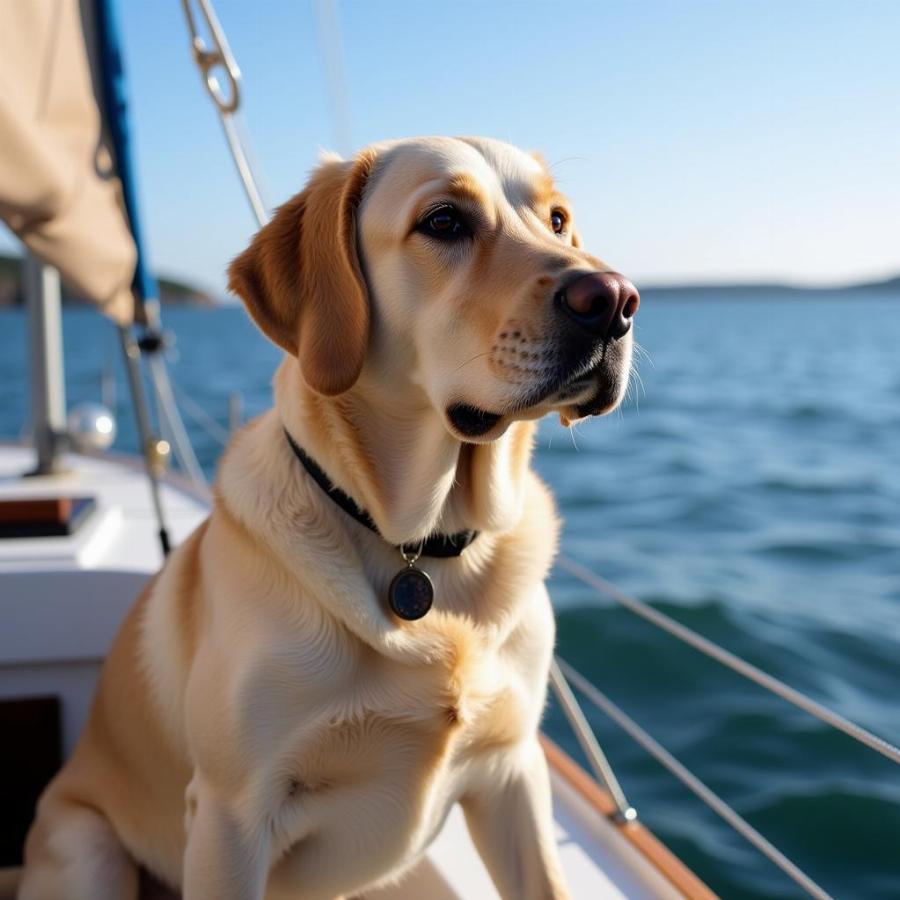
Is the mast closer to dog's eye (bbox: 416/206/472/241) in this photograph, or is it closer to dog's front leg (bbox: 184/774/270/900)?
dog's eye (bbox: 416/206/472/241)

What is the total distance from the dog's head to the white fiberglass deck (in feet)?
2.94

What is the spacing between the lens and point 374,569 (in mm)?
1704

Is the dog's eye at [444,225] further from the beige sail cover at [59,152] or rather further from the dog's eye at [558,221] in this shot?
the beige sail cover at [59,152]

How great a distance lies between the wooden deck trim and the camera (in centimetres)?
191

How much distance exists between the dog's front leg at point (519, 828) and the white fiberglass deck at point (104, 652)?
0.33ft

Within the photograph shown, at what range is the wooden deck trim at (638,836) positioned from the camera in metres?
1.91

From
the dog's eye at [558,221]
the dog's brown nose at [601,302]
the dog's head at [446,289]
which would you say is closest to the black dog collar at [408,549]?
the dog's head at [446,289]

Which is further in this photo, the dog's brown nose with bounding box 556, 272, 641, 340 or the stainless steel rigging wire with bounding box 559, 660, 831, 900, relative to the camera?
the stainless steel rigging wire with bounding box 559, 660, 831, 900

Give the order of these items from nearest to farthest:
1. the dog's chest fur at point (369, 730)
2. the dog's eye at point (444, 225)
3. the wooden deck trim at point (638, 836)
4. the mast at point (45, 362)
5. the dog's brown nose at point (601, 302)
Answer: the dog's brown nose at point (601, 302)
the dog's chest fur at point (369, 730)
the dog's eye at point (444, 225)
the wooden deck trim at point (638, 836)
the mast at point (45, 362)

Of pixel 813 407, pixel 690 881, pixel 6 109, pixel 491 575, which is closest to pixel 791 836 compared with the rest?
pixel 690 881

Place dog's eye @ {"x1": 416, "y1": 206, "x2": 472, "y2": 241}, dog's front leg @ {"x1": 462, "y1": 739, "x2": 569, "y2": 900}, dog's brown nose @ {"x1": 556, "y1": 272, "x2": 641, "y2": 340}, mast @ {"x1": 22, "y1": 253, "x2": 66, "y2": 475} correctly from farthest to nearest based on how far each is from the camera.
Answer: mast @ {"x1": 22, "y1": 253, "x2": 66, "y2": 475}
dog's front leg @ {"x1": 462, "y1": 739, "x2": 569, "y2": 900}
dog's eye @ {"x1": 416, "y1": 206, "x2": 472, "y2": 241}
dog's brown nose @ {"x1": 556, "y1": 272, "x2": 641, "y2": 340}

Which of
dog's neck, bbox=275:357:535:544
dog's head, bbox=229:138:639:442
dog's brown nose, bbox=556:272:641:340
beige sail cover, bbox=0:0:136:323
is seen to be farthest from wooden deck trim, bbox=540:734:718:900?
beige sail cover, bbox=0:0:136:323

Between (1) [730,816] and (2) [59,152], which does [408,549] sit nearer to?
(1) [730,816]

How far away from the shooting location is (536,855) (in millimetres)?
1812
